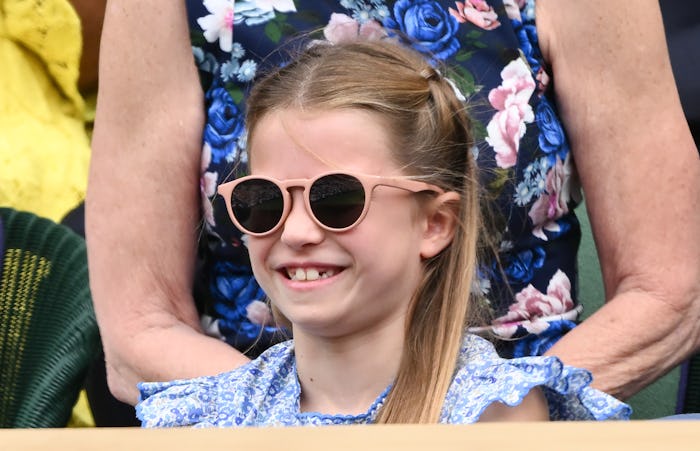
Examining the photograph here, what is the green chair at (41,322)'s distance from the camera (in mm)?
1872

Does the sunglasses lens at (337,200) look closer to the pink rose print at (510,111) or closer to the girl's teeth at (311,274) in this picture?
the girl's teeth at (311,274)

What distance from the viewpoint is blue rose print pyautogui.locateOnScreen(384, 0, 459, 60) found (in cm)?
181

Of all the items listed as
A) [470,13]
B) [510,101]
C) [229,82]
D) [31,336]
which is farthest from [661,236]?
[31,336]

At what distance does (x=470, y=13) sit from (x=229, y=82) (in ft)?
1.47

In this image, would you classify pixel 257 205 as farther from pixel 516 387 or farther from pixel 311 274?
pixel 516 387

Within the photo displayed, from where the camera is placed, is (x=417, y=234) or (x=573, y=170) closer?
(x=417, y=234)

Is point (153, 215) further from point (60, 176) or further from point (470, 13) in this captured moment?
point (470, 13)

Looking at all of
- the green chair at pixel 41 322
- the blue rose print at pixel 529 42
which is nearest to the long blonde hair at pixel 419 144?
the blue rose print at pixel 529 42

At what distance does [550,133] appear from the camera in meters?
1.81

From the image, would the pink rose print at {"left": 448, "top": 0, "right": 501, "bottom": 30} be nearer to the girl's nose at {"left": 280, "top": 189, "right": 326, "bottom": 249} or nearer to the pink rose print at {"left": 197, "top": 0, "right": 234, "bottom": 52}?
the pink rose print at {"left": 197, "top": 0, "right": 234, "bottom": 52}

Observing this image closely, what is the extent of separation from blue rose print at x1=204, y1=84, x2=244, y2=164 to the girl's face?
1.33 feet

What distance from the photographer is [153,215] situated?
6.16 feet

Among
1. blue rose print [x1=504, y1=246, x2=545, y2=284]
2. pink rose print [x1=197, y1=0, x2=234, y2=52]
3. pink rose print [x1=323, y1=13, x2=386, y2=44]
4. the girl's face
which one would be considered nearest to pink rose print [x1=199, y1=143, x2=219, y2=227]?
pink rose print [x1=197, y1=0, x2=234, y2=52]

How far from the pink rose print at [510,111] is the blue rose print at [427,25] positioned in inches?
4.3
